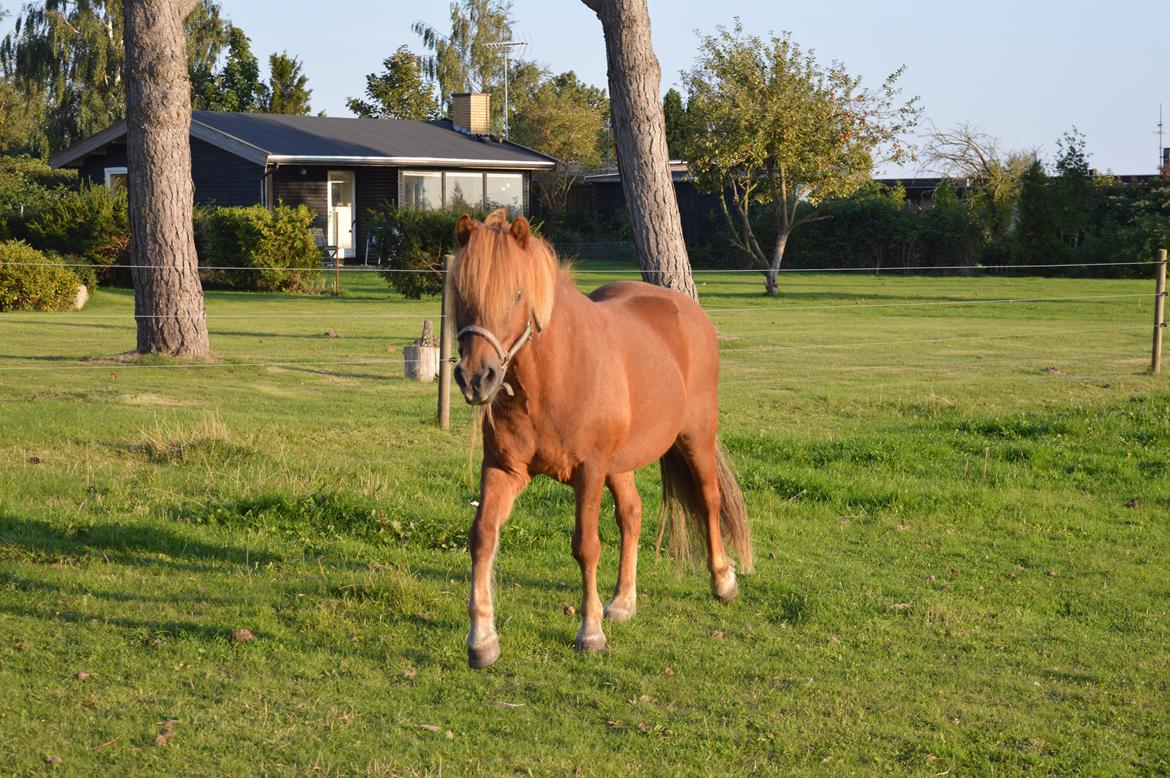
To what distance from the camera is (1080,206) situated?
3553 cm

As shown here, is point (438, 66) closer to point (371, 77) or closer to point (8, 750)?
point (371, 77)

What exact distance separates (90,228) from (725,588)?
23.5m

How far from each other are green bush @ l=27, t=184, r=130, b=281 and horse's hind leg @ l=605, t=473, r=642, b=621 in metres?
23.0

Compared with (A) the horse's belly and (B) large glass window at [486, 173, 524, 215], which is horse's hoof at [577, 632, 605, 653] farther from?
(B) large glass window at [486, 173, 524, 215]

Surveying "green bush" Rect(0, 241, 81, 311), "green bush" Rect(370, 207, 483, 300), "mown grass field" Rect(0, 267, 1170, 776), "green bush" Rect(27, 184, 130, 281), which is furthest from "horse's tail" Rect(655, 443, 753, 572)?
"green bush" Rect(27, 184, 130, 281)

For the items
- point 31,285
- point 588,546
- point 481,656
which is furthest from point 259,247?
point 481,656

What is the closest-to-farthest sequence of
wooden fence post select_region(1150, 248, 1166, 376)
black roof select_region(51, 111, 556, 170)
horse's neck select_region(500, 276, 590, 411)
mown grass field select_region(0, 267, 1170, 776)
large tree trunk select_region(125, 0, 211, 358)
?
mown grass field select_region(0, 267, 1170, 776), horse's neck select_region(500, 276, 590, 411), large tree trunk select_region(125, 0, 211, 358), wooden fence post select_region(1150, 248, 1166, 376), black roof select_region(51, 111, 556, 170)

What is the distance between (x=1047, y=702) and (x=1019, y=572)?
2074 millimetres

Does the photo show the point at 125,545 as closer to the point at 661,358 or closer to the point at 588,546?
the point at 588,546

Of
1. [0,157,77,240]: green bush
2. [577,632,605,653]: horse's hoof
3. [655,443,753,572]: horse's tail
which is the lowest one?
[577,632,605,653]: horse's hoof

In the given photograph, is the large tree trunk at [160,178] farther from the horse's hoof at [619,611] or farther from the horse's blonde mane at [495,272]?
the horse's blonde mane at [495,272]

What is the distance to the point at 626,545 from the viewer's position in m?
5.70

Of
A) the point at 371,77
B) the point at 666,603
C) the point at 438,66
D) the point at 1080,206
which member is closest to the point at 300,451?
the point at 666,603

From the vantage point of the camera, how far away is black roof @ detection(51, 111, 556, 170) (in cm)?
3459
